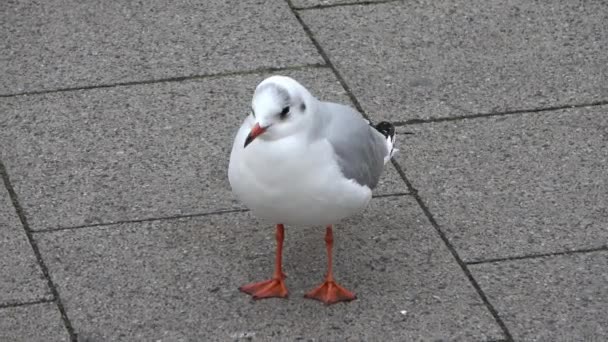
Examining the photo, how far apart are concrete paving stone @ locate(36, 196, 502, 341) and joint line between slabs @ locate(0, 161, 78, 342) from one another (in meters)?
0.03

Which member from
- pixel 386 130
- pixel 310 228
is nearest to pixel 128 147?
pixel 310 228

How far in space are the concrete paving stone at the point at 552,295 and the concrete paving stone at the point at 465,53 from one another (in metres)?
1.50

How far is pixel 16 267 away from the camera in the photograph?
567cm

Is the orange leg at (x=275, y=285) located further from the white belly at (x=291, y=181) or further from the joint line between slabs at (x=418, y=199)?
the joint line between slabs at (x=418, y=199)

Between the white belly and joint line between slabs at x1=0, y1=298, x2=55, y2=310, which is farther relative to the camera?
joint line between slabs at x1=0, y1=298, x2=55, y2=310

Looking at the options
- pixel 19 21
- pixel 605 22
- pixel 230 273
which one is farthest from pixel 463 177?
pixel 19 21

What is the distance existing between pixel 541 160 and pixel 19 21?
3.40m

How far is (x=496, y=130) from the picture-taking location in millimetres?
6863

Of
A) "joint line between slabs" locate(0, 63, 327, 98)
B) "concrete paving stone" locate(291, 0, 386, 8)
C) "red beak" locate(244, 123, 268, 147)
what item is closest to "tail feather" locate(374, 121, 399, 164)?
"red beak" locate(244, 123, 268, 147)

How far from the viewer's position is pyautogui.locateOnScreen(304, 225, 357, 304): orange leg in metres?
5.46

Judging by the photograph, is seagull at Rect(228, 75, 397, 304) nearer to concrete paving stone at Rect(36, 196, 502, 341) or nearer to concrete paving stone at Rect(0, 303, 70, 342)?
concrete paving stone at Rect(36, 196, 502, 341)

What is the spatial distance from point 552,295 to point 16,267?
234 centimetres

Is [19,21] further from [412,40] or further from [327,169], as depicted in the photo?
[327,169]

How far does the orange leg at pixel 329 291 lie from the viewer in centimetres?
546
